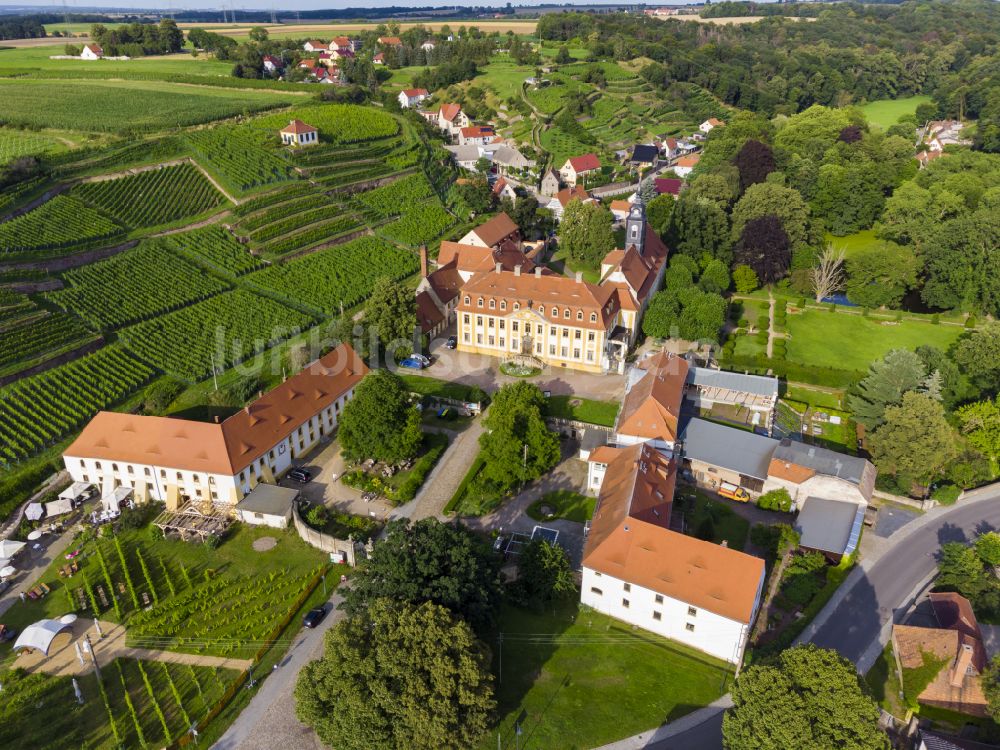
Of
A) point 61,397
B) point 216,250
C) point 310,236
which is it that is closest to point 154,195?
point 216,250

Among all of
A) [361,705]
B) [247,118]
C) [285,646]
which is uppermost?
[247,118]

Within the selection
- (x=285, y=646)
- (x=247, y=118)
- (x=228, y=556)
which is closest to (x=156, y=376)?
(x=228, y=556)

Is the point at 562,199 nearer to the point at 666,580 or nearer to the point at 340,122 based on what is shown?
the point at 340,122

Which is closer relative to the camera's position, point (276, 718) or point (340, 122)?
point (276, 718)

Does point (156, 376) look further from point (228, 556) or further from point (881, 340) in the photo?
point (881, 340)

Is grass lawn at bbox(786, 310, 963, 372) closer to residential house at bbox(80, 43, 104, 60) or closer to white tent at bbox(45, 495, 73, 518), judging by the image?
white tent at bbox(45, 495, 73, 518)

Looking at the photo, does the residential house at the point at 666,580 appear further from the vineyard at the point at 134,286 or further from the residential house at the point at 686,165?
the residential house at the point at 686,165
